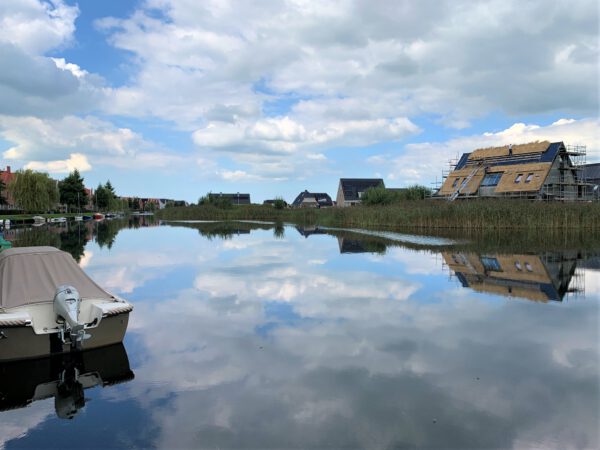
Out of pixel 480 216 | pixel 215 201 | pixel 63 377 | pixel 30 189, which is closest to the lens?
pixel 63 377

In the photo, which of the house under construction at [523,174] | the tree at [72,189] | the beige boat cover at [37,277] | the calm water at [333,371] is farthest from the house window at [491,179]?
the tree at [72,189]

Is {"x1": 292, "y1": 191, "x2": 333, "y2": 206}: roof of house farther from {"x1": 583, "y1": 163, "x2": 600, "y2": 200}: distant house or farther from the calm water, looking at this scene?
the calm water

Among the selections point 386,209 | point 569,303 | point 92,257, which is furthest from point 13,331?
point 386,209

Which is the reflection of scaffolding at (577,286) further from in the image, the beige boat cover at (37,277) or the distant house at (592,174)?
the distant house at (592,174)

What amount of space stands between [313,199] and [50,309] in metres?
102

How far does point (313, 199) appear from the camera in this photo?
358 ft

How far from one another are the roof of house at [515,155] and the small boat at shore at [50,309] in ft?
161

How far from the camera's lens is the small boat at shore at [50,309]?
6941 millimetres

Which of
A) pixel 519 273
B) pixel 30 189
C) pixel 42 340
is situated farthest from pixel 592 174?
pixel 42 340

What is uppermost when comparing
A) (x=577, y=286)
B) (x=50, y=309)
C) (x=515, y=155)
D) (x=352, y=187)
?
(x=515, y=155)

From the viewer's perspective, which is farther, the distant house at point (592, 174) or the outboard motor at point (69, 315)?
the distant house at point (592, 174)

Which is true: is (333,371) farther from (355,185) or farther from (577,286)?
(355,185)

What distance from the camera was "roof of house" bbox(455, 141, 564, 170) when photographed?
4853 centimetres

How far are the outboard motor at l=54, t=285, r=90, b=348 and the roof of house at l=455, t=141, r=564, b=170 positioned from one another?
49.8 metres
